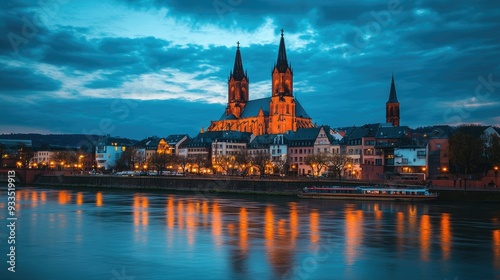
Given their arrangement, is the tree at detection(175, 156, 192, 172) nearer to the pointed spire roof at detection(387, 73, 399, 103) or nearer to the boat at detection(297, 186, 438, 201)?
the pointed spire roof at detection(387, 73, 399, 103)

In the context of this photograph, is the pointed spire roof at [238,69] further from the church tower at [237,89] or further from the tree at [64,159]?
the tree at [64,159]

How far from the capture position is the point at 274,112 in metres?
158

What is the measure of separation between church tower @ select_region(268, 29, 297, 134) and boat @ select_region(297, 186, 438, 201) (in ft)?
247

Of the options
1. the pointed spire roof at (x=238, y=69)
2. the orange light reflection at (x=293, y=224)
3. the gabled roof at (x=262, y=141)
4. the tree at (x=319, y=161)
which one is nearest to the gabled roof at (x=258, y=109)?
the pointed spire roof at (x=238, y=69)

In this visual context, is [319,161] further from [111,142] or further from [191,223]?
[111,142]

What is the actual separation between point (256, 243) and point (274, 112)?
121551 mm

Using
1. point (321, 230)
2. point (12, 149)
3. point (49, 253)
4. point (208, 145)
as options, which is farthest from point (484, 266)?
point (12, 149)

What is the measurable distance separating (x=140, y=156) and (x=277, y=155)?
43.9 m

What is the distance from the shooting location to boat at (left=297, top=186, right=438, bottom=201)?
70.7 meters

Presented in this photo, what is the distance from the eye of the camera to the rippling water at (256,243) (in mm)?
29375

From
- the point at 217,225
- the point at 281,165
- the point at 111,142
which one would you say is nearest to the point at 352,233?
the point at 217,225

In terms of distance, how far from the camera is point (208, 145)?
5620 inches

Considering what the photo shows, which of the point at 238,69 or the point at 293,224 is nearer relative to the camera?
the point at 293,224

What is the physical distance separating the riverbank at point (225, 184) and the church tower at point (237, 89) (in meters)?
67.8
